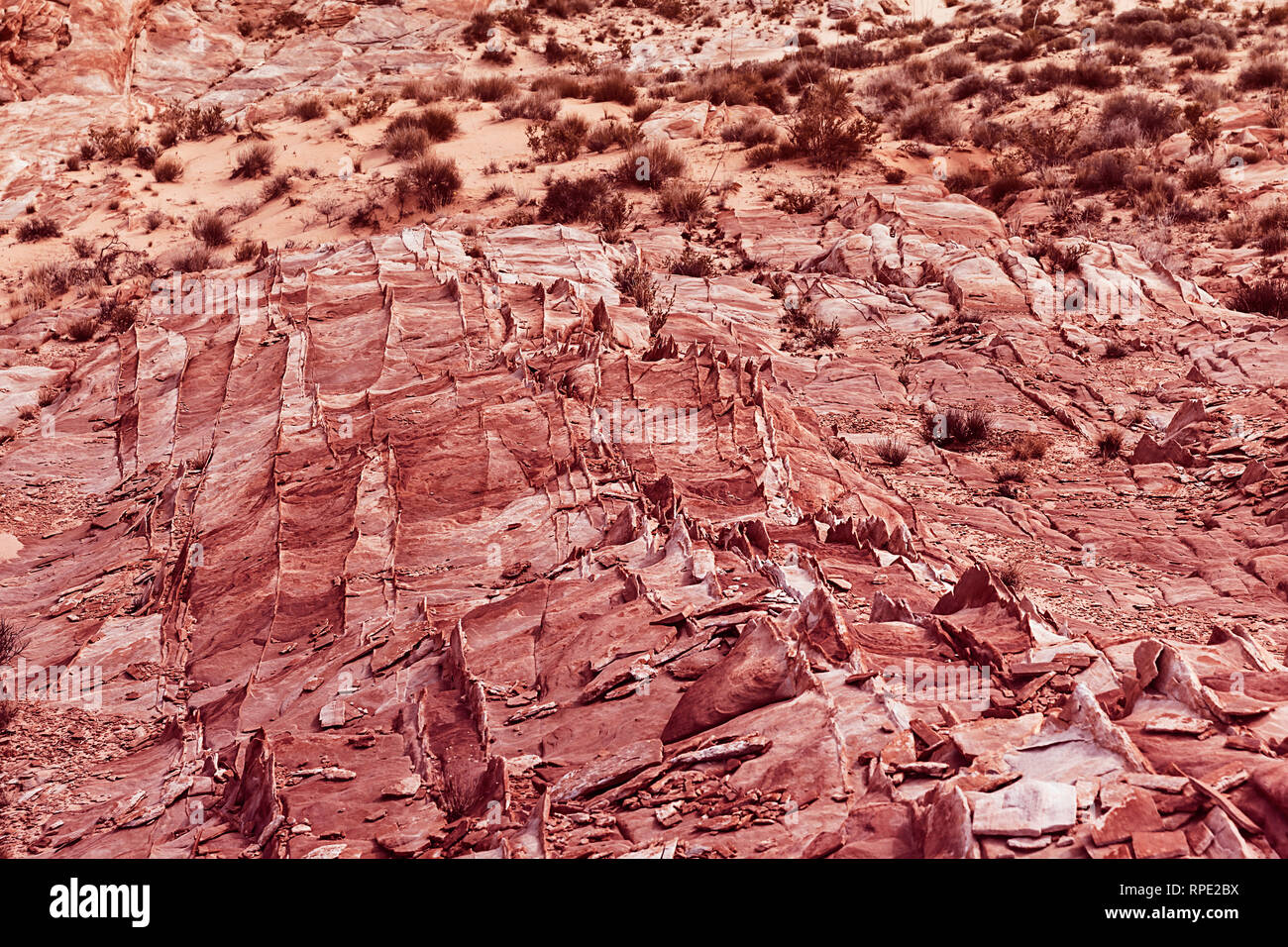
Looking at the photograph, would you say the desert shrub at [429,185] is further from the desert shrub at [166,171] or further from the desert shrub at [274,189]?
the desert shrub at [166,171]

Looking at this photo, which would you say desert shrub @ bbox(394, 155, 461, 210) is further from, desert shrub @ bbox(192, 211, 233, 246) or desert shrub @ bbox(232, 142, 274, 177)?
desert shrub @ bbox(232, 142, 274, 177)

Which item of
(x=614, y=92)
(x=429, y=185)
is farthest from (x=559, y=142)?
(x=614, y=92)

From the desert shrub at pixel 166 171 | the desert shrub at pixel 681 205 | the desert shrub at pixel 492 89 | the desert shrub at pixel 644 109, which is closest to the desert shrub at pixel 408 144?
the desert shrub at pixel 492 89

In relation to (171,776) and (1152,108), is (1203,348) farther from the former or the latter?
(171,776)

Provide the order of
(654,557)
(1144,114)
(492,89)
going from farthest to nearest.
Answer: (492,89)
(1144,114)
(654,557)

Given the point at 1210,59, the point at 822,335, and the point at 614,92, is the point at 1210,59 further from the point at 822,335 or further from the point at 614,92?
the point at 822,335
